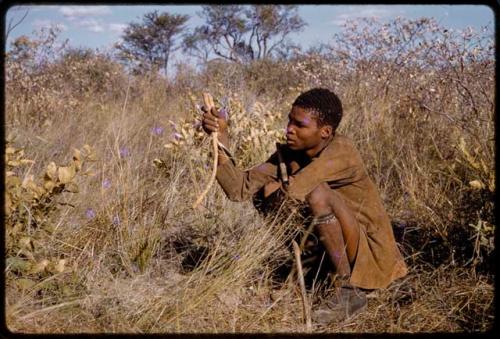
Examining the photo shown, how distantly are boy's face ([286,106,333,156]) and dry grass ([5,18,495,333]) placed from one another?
332 mm

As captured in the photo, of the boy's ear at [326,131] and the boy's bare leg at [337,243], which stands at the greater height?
the boy's ear at [326,131]

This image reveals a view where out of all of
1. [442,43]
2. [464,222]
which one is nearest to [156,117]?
[442,43]

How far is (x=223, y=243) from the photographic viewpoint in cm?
268

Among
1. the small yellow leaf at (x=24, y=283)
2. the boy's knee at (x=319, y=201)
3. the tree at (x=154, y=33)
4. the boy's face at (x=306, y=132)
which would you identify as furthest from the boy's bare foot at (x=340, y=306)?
the tree at (x=154, y=33)

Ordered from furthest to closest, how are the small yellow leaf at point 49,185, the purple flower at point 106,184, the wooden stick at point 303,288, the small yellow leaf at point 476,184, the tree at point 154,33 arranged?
the tree at point 154,33, the purple flower at point 106,184, the small yellow leaf at point 476,184, the small yellow leaf at point 49,185, the wooden stick at point 303,288

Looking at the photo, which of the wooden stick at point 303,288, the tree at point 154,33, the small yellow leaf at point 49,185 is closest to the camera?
the wooden stick at point 303,288

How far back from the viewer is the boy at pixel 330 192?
7.45 ft

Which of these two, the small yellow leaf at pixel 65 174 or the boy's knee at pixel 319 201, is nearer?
the boy's knee at pixel 319 201

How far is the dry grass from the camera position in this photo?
2217 millimetres

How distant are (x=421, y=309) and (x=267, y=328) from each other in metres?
Answer: 0.64

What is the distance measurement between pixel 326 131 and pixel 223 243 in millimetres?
723

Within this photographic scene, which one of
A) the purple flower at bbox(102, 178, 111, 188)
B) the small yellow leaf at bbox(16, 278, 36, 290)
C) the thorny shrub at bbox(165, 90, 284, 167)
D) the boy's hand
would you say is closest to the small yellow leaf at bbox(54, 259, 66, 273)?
the small yellow leaf at bbox(16, 278, 36, 290)

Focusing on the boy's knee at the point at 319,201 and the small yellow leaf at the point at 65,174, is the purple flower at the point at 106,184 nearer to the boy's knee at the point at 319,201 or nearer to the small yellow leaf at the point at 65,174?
the small yellow leaf at the point at 65,174

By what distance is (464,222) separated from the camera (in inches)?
110
